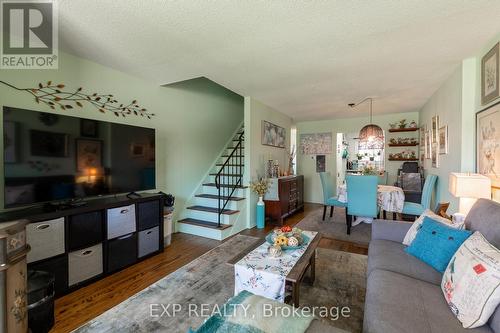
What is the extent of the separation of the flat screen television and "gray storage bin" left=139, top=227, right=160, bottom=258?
21.7 inches

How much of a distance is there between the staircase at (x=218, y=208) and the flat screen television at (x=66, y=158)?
119cm

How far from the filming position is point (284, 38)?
2.11 meters

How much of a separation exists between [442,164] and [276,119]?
3.06m

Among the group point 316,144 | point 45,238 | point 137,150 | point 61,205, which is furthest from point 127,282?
point 316,144

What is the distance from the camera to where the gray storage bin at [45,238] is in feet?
5.93

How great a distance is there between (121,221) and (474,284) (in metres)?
2.86

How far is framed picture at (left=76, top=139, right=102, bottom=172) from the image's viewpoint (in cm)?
227

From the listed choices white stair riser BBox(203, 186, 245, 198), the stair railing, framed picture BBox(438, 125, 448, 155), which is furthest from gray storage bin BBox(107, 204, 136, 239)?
framed picture BBox(438, 125, 448, 155)

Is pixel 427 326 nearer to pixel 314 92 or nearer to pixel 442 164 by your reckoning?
pixel 442 164

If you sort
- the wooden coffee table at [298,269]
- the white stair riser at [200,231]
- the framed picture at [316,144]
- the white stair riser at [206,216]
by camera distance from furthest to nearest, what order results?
the framed picture at [316,144], the white stair riser at [206,216], the white stair riser at [200,231], the wooden coffee table at [298,269]

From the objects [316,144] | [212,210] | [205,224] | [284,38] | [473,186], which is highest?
[284,38]

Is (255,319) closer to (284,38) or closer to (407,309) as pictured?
(407,309)

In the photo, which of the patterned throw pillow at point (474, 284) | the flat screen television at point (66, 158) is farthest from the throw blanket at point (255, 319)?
the flat screen television at point (66, 158)

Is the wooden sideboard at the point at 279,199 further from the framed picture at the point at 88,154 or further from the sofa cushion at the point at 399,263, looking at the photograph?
the framed picture at the point at 88,154
